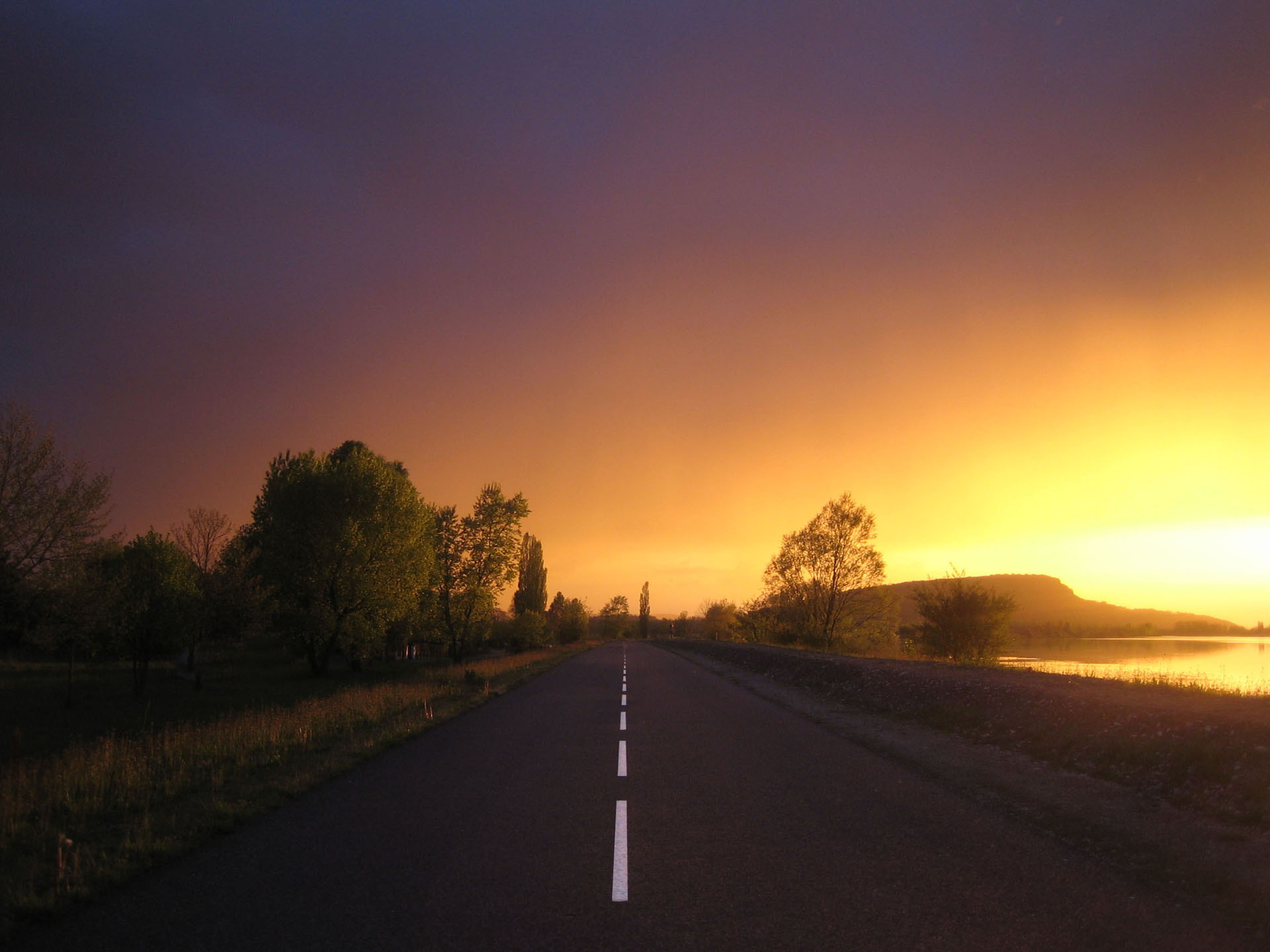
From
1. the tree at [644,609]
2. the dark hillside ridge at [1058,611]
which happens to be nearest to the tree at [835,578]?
the dark hillside ridge at [1058,611]

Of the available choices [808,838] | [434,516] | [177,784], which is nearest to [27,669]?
[434,516]

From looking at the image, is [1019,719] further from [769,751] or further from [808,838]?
[808,838]

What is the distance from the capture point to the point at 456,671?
35.5 metres

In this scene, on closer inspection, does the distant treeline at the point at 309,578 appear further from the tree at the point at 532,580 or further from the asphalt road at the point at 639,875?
the tree at the point at 532,580

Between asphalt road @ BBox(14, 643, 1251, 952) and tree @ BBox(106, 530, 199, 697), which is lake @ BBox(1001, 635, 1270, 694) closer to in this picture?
asphalt road @ BBox(14, 643, 1251, 952)

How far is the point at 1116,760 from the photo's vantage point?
938 centimetres

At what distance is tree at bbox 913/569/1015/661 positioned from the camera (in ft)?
102

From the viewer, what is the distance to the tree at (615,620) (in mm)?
153750

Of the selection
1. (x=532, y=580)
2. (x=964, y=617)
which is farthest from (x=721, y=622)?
(x=964, y=617)

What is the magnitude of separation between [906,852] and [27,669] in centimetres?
5330

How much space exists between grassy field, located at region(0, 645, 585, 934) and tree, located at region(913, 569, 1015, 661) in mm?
19603

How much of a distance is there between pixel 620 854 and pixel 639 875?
1.92 feet

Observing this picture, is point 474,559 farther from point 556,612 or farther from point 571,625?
point 556,612

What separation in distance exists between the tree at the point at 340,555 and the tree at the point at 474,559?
9.34 metres
